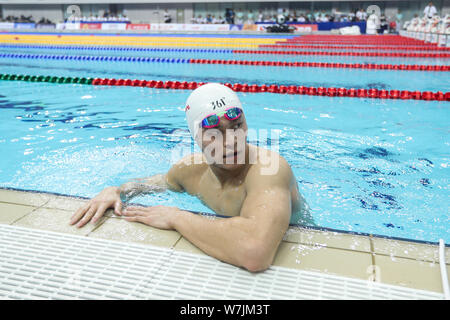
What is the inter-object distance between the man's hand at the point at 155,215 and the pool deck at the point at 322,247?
0.03 m

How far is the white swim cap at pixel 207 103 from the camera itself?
7.34 feet

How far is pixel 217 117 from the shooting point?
7.20ft

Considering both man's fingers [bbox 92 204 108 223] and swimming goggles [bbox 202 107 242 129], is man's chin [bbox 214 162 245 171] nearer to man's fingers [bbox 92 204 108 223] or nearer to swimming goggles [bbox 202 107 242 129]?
swimming goggles [bbox 202 107 242 129]

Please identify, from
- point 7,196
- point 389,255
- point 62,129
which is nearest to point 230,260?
point 389,255

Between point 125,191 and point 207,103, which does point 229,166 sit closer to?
point 207,103

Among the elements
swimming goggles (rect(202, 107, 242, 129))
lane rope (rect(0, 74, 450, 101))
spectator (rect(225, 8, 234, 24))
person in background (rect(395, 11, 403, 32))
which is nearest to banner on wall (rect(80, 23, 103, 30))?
spectator (rect(225, 8, 234, 24))

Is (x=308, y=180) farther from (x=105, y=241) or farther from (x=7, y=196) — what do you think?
(x=7, y=196)

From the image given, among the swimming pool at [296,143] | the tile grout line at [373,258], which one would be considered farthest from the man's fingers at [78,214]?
the tile grout line at [373,258]

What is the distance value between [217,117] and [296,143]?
326 centimetres

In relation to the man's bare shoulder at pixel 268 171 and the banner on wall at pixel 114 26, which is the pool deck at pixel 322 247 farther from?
the banner on wall at pixel 114 26

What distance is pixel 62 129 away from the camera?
5859 mm

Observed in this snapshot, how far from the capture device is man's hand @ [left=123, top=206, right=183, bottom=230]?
236 centimetres

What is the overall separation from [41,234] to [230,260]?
3.80 feet

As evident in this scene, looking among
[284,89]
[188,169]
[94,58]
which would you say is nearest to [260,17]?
[94,58]
